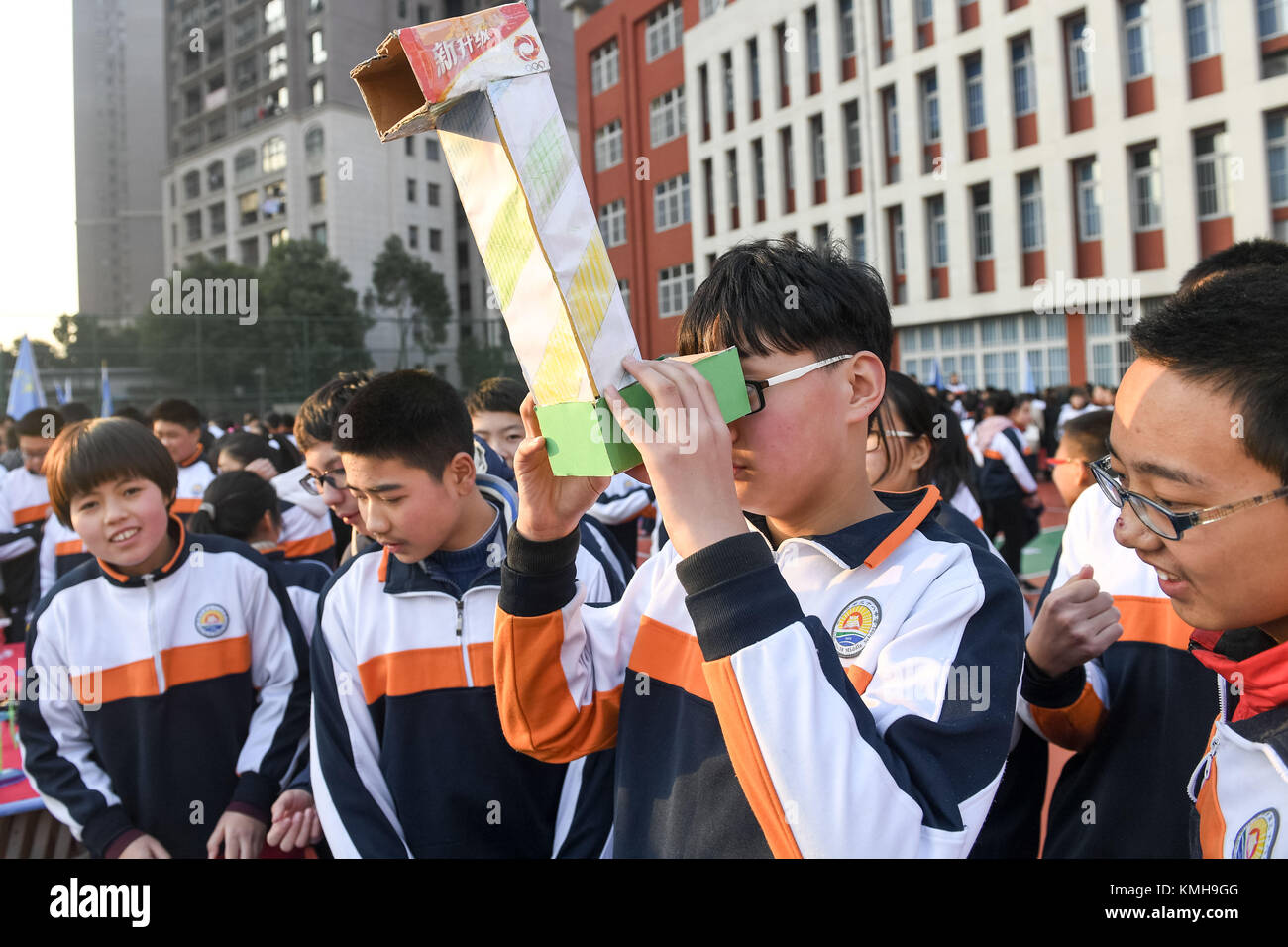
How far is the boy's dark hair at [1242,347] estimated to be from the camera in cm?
123

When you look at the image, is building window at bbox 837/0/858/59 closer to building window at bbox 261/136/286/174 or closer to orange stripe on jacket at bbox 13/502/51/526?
orange stripe on jacket at bbox 13/502/51/526

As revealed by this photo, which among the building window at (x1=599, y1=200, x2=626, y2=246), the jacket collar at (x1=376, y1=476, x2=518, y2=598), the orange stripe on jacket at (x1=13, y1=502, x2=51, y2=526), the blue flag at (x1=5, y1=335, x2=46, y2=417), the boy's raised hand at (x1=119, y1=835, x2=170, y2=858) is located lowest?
the boy's raised hand at (x1=119, y1=835, x2=170, y2=858)

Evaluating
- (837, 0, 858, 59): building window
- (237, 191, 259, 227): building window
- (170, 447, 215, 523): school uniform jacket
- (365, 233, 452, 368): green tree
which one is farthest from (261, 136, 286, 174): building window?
(170, 447, 215, 523): school uniform jacket

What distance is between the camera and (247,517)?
3738 millimetres

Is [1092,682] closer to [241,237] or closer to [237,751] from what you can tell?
[237,751]

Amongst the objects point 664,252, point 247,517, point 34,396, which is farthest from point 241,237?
point 247,517

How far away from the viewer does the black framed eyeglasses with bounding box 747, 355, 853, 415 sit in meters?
1.36

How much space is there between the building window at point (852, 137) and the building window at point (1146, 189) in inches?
273

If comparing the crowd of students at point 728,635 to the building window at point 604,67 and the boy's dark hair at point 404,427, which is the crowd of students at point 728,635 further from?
the building window at point 604,67

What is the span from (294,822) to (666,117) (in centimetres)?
2976

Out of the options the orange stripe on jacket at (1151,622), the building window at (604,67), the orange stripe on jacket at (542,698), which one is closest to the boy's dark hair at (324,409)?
the orange stripe on jacket at (542,698)

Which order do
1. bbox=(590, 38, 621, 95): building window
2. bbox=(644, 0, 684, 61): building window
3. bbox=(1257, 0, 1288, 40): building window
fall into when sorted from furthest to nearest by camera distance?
bbox=(590, 38, 621, 95): building window, bbox=(644, 0, 684, 61): building window, bbox=(1257, 0, 1288, 40): building window

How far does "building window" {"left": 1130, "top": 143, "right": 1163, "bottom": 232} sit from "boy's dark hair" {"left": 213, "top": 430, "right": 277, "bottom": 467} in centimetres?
2000

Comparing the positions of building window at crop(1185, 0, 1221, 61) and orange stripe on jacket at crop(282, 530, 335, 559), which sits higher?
building window at crop(1185, 0, 1221, 61)
